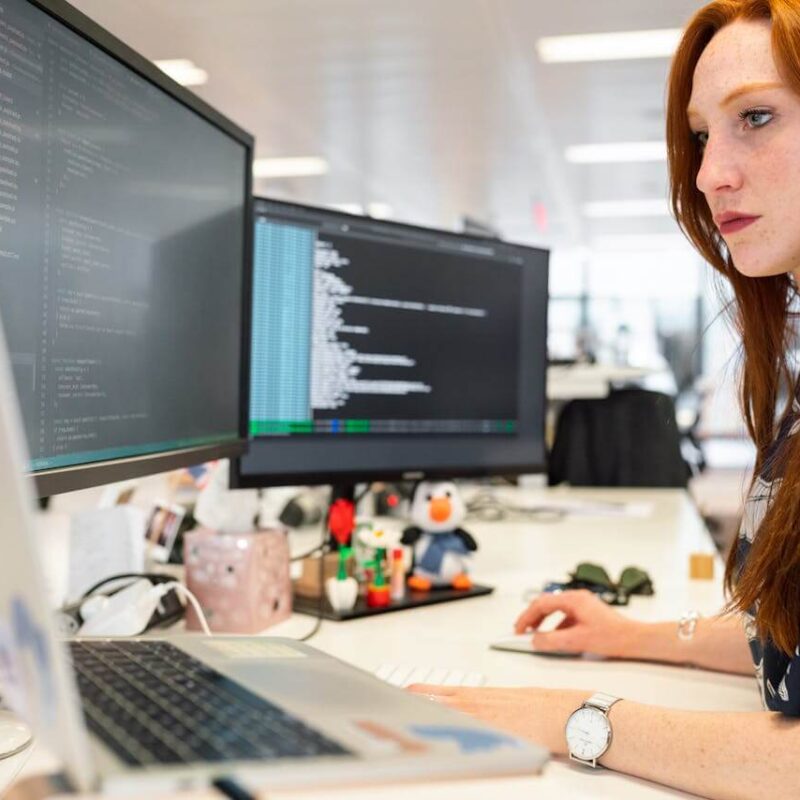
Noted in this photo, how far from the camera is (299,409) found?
1.18 metres

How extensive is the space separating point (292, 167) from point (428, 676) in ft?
20.4

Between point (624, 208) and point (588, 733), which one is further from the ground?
point (624, 208)

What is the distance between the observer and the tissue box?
1009 millimetres

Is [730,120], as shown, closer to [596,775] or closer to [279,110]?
[596,775]

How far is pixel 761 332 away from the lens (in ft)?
3.27

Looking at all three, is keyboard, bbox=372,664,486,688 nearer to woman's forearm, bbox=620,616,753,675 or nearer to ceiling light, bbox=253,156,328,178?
woman's forearm, bbox=620,616,753,675

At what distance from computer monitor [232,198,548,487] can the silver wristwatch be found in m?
0.57

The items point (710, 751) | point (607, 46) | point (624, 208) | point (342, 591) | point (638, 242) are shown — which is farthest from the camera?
point (638, 242)

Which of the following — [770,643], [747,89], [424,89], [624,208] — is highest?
[624,208]

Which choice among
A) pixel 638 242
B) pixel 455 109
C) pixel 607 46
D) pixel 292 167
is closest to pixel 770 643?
pixel 607 46

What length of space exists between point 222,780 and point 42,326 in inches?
18.2

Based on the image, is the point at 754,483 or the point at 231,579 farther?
the point at 231,579

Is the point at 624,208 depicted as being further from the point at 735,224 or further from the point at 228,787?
the point at 228,787

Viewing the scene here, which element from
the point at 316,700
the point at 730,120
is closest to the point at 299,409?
the point at 730,120
